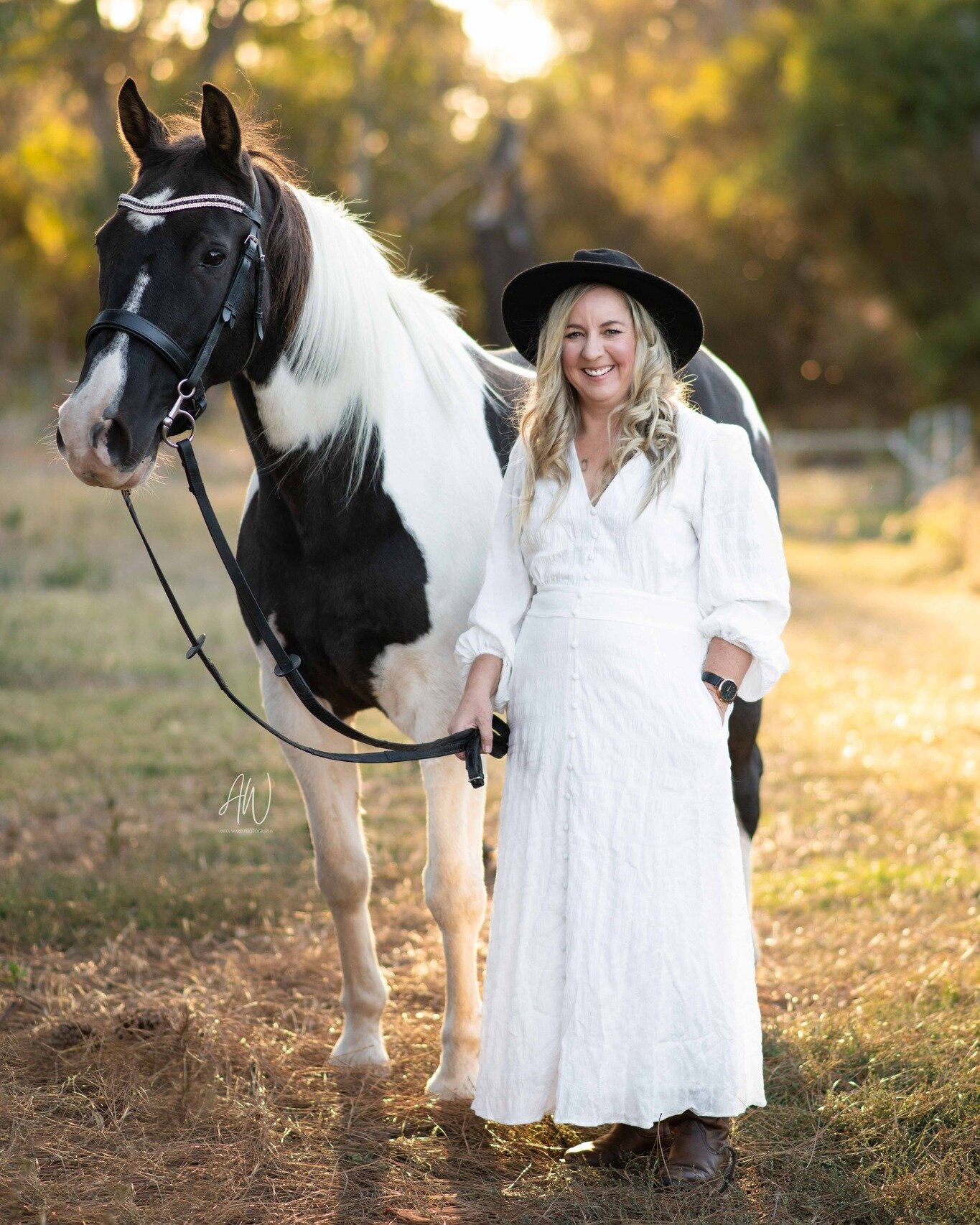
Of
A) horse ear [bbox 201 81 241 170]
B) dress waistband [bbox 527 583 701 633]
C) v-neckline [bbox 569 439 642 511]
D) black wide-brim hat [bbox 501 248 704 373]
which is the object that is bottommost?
dress waistband [bbox 527 583 701 633]

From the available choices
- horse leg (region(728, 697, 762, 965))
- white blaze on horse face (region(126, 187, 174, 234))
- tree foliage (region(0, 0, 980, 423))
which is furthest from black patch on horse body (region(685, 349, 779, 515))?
tree foliage (region(0, 0, 980, 423))

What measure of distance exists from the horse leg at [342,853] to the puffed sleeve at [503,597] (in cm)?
61

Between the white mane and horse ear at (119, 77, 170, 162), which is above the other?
horse ear at (119, 77, 170, 162)

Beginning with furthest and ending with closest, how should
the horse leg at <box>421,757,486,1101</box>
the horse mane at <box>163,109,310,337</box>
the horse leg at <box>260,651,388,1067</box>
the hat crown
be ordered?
1. the horse leg at <box>260,651,388,1067</box>
2. the horse leg at <box>421,757,486,1101</box>
3. the horse mane at <box>163,109,310,337</box>
4. the hat crown

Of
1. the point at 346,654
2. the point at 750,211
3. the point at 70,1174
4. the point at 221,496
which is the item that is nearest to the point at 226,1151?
the point at 70,1174

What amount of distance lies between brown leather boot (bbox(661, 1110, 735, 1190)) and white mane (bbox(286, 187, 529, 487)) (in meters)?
1.57

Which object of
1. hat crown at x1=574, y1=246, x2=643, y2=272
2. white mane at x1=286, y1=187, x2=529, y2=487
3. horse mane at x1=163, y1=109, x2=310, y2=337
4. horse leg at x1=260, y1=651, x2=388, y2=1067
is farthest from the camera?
horse leg at x1=260, y1=651, x2=388, y2=1067

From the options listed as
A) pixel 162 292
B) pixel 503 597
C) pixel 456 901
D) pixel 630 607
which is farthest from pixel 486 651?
pixel 162 292

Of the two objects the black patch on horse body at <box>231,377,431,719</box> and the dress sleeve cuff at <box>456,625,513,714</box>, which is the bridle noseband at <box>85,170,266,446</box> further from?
the dress sleeve cuff at <box>456,625,513,714</box>

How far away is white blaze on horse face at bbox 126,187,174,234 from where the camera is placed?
96.0 inches

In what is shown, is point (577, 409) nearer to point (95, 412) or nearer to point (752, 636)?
point (752, 636)

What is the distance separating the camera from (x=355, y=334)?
280cm

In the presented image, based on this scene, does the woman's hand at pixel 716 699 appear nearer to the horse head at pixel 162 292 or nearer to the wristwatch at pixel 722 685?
the wristwatch at pixel 722 685

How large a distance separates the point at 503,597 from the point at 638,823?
557mm
